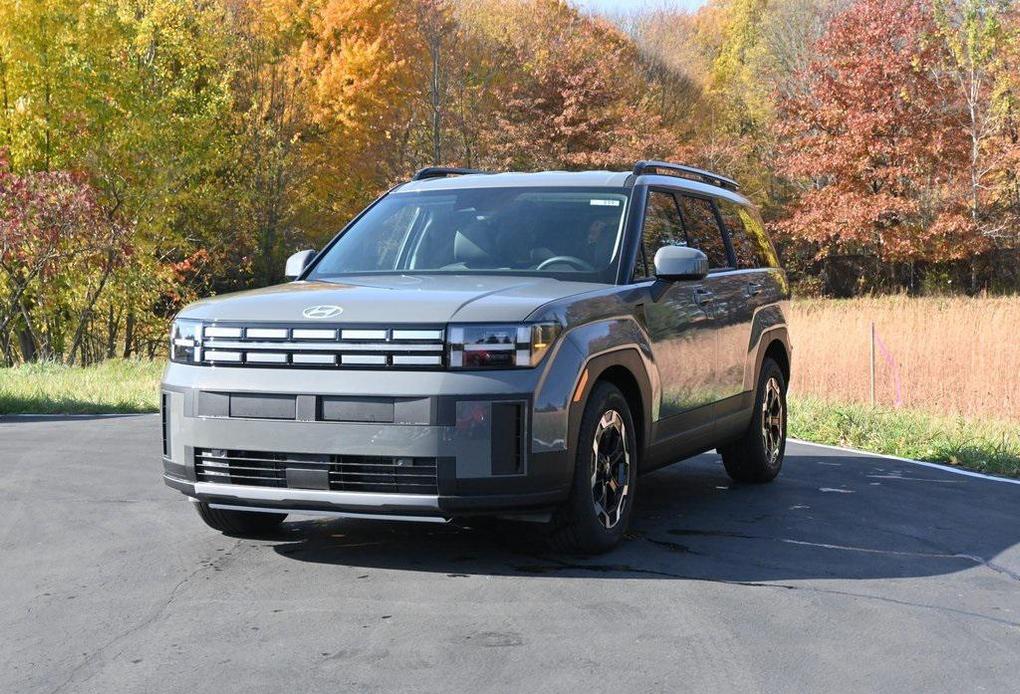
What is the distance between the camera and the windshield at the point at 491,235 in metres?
7.47

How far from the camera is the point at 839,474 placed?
400 inches

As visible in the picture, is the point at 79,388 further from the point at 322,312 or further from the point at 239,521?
the point at 322,312

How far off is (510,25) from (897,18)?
15489 millimetres

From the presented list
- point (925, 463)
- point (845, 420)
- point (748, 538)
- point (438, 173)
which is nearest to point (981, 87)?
point (845, 420)

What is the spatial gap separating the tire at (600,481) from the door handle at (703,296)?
134 cm

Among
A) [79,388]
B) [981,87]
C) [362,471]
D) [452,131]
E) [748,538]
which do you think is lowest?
[79,388]

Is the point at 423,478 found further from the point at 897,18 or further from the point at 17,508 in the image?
the point at 897,18

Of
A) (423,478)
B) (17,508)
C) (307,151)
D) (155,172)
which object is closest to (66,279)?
(155,172)

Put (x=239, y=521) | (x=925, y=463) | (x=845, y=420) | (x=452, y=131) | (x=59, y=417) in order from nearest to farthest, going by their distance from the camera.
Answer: (x=239, y=521), (x=925, y=463), (x=845, y=420), (x=59, y=417), (x=452, y=131)

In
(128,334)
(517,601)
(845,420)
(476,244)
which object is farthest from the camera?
(128,334)

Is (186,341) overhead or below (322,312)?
below

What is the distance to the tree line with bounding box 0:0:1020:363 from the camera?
109 ft

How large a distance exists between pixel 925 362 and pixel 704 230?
39.0ft

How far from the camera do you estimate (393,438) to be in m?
6.08
